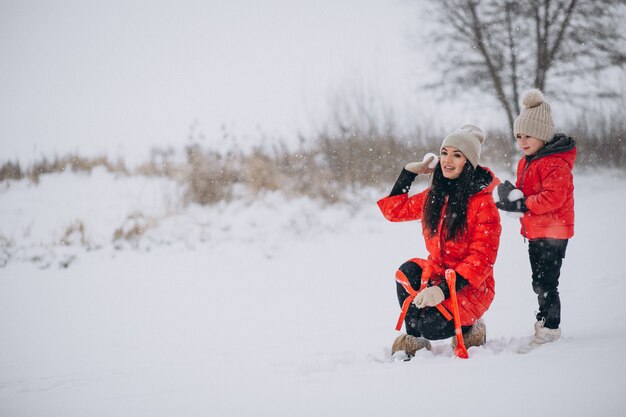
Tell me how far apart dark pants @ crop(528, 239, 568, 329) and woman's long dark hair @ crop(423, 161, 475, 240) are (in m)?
0.68

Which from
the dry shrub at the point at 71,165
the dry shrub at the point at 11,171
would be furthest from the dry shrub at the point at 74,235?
the dry shrub at the point at 11,171

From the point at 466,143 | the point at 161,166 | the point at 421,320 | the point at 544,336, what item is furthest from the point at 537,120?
the point at 161,166

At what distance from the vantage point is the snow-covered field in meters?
1.91

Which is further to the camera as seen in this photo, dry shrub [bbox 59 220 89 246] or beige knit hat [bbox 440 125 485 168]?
dry shrub [bbox 59 220 89 246]

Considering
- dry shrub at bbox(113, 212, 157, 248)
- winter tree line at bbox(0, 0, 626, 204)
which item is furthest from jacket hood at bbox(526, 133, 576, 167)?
dry shrub at bbox(113, 212, 157, 248)

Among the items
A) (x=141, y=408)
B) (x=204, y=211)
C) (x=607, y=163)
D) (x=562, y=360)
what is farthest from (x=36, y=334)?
(x=607, y=163)

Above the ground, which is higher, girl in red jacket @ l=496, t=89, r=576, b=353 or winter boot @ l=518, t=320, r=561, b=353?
girl in red jacket @ l=496, t=89, r=576, b=353

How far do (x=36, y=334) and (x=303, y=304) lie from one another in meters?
2.56

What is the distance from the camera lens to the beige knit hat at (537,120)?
2625 mm

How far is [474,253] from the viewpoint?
2.29 m

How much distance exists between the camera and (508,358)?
2141mm

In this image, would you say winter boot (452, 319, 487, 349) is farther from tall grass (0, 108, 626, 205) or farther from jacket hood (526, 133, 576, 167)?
tall grass (0, 108, 626, 205)

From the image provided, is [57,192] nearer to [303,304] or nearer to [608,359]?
[303,304]

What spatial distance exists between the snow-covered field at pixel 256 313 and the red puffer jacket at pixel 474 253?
11.4 inches
